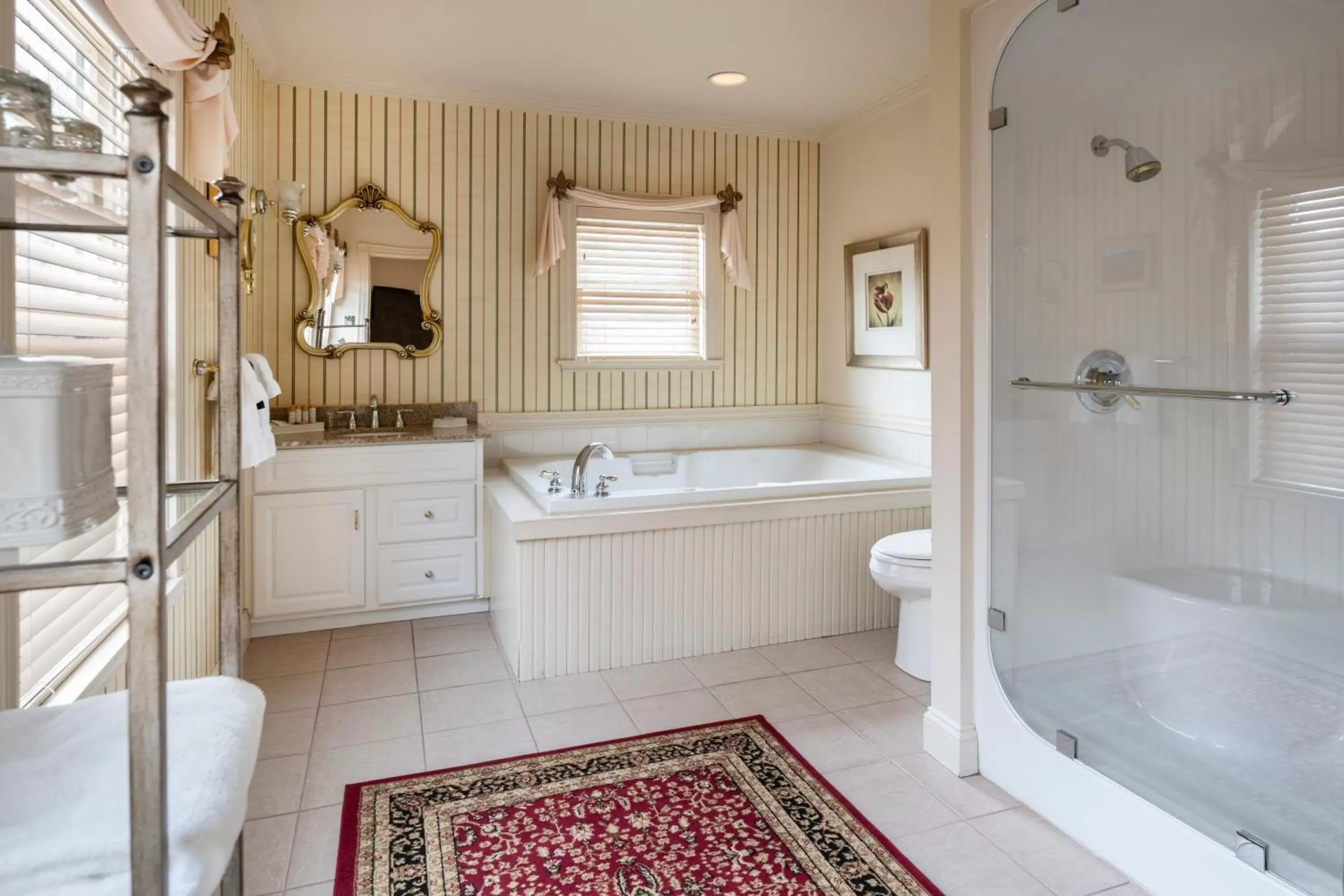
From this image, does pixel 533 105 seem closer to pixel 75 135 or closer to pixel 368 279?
pixel 368 279

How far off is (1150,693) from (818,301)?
329cm

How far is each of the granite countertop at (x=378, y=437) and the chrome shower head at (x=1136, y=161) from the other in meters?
2.64

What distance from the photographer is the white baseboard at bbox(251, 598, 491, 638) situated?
3.53 meters

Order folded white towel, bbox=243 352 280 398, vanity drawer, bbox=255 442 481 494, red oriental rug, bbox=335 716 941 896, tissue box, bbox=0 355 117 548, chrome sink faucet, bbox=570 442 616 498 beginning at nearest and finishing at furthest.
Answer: tissue box, bbox=0 355 117 548 → red oriental rug, bbox=335 716 941 896 → folded white towel, bbox=243 352 280 398 → chrome sink faucet, bbox=570 442 616 498 → vanity drawer, bbox=255 442 481 494

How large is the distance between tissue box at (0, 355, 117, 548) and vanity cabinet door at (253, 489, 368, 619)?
2749mm

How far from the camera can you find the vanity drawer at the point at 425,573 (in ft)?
12.0

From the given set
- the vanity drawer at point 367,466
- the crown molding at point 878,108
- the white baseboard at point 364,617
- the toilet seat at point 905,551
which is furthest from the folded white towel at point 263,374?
the crown molding at point 878,108

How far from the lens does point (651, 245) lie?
4.50 m

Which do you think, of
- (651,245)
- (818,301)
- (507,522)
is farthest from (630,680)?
(818,301)

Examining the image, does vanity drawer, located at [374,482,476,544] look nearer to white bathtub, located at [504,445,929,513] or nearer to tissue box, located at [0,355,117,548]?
white bathtub, located at [504,445,929,513]

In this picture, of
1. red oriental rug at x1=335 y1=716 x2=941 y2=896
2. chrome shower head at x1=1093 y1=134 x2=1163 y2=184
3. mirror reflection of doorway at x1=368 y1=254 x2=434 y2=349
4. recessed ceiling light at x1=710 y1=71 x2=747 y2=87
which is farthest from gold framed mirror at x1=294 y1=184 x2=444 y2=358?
chrome shower head at x1=1093 y1=134 x2=1163 y2=184

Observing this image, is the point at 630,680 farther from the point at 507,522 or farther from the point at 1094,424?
the point at 1094,424

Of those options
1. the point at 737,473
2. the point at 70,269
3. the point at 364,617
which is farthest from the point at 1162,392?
the point at 364,617

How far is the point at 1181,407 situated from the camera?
1.89 metres
